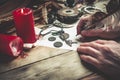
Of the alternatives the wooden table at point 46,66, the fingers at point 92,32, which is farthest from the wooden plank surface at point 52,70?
the fingers at point 92,32

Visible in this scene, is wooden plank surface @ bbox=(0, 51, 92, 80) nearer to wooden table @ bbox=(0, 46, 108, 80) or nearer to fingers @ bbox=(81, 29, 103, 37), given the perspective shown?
wooden table @ bbox=(0, 46, 108, 80)

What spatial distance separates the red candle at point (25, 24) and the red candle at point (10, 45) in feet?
0.24

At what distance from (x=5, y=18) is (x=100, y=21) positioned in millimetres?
506

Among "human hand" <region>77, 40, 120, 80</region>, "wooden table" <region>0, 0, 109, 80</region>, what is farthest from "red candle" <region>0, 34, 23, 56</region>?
"human hand" <region>77, 40, 120, 80</region>

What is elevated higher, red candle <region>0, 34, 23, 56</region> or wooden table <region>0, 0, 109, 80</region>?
red candle <region>0, 34, 23, 56</region>

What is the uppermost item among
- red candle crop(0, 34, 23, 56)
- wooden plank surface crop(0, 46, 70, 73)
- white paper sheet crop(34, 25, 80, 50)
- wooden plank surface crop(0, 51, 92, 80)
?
red candle crop(0, 34, 23, 56)

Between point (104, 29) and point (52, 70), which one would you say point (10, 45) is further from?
point (104, 29)

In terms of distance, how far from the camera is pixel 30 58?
1.02 metres

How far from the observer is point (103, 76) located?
2.99 ft

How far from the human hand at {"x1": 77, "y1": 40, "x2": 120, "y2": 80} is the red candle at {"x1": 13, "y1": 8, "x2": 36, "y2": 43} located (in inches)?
10.5

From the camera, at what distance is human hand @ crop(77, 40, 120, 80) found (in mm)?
892

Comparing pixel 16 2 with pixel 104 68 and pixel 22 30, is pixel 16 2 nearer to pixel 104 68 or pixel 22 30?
pixel 22 30

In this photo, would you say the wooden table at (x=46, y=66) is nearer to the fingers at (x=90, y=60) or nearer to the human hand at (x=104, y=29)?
the fingers at (x=90, y=60)

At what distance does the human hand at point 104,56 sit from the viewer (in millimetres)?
892
